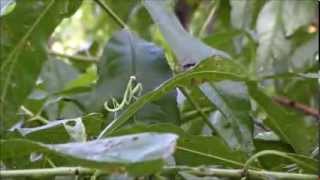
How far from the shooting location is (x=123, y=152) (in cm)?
40

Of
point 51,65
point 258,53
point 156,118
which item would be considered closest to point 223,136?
point 156,118

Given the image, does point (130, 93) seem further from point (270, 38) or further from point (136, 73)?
point (270, 38)

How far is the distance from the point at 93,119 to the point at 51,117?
1.19ft

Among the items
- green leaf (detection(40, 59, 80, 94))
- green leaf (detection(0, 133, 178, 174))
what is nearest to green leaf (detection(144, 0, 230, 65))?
green leaf (detection(0, 133, 178, 174))

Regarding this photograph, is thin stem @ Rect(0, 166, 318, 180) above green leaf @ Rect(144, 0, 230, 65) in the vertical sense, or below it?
below

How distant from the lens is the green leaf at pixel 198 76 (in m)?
0.53

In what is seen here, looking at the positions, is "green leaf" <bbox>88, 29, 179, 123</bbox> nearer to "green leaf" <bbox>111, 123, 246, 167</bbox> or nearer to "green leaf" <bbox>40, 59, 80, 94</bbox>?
"green leaf" <bbox>111, 123, 246, 167</bbox>

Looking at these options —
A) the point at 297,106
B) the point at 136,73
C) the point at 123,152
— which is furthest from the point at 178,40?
the point at 297,106

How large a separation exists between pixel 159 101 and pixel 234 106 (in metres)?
0.07

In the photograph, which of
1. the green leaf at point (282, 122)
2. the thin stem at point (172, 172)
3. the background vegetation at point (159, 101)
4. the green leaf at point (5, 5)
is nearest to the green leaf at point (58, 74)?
the background vegetation at point (159, 101)

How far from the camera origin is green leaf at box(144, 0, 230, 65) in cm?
67

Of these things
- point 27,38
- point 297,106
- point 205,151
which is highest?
point 27,38

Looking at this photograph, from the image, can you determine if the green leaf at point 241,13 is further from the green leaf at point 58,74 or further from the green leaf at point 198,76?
the green leaf at point 198,76

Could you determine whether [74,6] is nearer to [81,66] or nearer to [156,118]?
[156,118]
